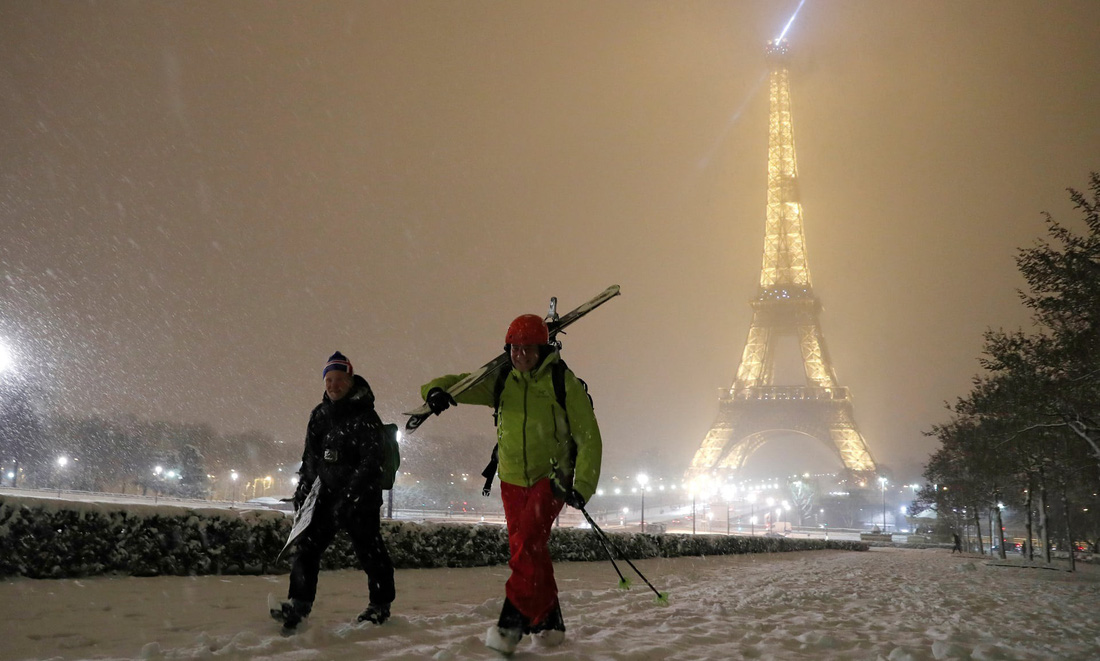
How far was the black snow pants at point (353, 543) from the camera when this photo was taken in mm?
4586

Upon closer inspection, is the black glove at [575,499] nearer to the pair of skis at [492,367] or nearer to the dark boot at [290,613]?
the pair of skis at [492,367]

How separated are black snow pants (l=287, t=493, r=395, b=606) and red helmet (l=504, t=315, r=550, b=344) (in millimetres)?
1420

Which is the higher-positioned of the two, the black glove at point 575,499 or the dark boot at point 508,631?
the black glove at point 575,499

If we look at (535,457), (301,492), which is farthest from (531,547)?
(301,492)

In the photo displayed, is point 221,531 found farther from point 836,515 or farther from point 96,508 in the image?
point 836,515

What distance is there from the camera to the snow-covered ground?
4008 millimetres

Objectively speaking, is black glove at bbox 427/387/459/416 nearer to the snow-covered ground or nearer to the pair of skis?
the pair of skis

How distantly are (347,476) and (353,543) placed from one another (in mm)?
421

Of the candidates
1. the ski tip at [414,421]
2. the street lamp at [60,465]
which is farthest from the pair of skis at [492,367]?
the street lamp at [60,465]

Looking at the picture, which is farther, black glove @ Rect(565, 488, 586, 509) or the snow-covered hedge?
the snow-covered hedge

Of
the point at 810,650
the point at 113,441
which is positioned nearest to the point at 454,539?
the point at 810,650

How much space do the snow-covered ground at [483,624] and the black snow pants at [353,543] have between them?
9.2 inches

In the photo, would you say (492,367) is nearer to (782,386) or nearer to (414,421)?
(414,421)

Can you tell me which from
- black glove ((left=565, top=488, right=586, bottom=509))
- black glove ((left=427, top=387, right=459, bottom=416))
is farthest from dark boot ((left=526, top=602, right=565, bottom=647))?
black glove ((left=427, top=387, right=459, bottom=416))
